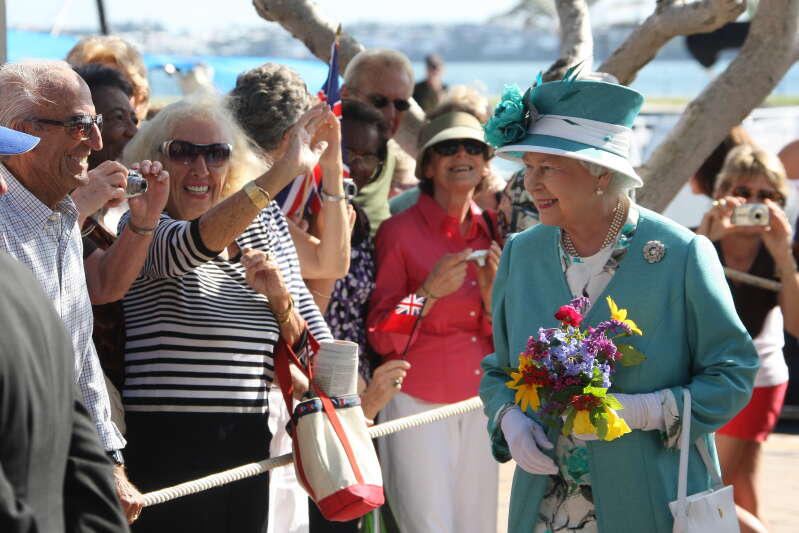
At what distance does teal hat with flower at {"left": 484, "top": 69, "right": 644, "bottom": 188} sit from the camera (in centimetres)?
322

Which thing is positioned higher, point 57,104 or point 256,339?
point 57,104

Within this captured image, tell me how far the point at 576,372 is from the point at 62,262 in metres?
1.34

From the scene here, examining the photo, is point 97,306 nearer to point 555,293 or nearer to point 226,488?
point 226,488

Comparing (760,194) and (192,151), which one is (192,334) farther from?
(760,194)

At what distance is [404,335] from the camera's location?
469 cm

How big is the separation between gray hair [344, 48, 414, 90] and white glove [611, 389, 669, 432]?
286 cm

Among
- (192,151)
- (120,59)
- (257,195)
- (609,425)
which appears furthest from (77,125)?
(120,59)

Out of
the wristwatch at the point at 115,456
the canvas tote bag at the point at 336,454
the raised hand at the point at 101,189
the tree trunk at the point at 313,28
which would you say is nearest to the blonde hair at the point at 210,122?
the raised hand at the point at 101,189

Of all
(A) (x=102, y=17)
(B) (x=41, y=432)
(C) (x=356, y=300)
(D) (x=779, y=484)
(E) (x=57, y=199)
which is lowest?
(D) (x=779, y=484)

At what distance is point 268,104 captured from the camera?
14.5ft

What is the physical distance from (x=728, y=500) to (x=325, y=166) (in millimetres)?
1868

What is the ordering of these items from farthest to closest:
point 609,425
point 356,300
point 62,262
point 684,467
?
point 356,300 < point 684,467 < point 609,425 < point 62,262

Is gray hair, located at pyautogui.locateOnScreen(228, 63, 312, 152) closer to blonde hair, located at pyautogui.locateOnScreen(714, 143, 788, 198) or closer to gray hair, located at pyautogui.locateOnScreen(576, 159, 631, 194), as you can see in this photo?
gray hair, located at pyautogui.locateOnScreen(576, 159, 631, 194)

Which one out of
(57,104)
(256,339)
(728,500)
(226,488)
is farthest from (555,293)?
(57,104)
